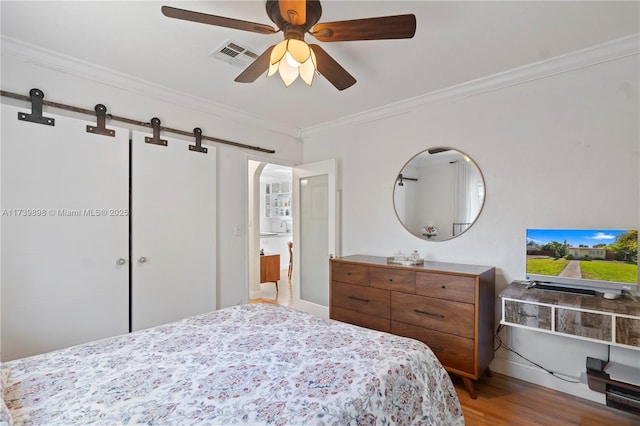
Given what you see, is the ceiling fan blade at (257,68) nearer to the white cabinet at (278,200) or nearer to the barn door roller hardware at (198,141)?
the barn door roller hardware at (198,141)

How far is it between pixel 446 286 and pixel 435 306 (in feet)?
0.64

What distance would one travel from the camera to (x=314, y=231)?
3.95 m

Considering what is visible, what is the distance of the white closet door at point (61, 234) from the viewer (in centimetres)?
199

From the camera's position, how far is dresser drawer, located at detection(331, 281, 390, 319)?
8.88 feet

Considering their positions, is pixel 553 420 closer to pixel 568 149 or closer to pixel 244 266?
pixel 568 149

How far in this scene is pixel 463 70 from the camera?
2.42m

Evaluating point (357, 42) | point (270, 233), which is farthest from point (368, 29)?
point (270, 233)

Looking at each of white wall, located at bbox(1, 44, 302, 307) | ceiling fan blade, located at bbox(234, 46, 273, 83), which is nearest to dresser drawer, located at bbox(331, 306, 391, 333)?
white wall, located at bbox(1, 44, 302, 307)

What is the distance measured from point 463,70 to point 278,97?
64.3 inches

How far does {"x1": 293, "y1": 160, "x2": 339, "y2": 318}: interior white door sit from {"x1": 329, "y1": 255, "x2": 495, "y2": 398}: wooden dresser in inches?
32.5

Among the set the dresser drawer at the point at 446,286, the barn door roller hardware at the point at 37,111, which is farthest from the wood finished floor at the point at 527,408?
the barn door roller hardware at the point at 37,111

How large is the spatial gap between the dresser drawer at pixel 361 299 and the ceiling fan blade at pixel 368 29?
78.3 inches

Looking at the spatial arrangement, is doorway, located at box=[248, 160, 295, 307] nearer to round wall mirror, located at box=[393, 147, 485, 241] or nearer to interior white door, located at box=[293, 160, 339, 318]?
Answer: interior white door, located at box=[293, 160, 339, 318]

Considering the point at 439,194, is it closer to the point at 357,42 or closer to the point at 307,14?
the point at 357,42
